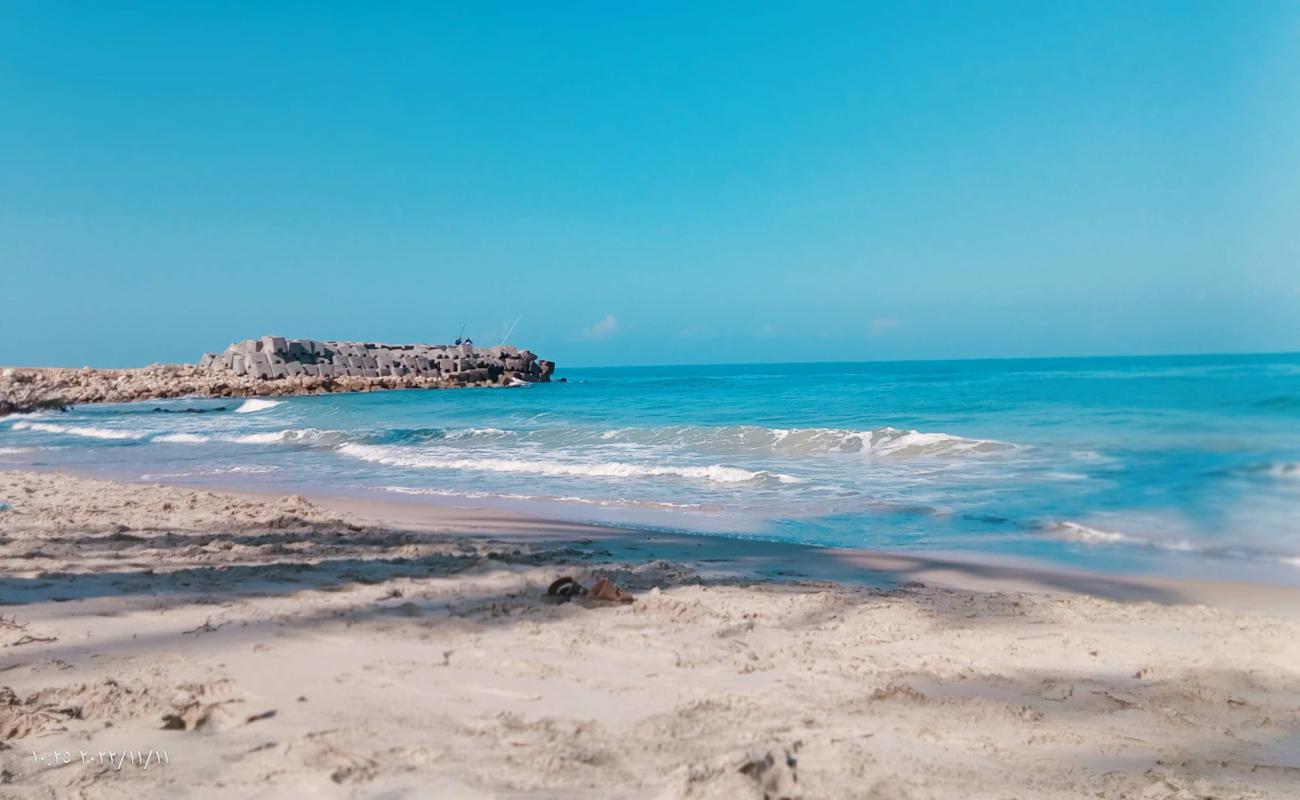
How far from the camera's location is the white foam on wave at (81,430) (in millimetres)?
21938

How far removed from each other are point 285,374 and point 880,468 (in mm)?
41941

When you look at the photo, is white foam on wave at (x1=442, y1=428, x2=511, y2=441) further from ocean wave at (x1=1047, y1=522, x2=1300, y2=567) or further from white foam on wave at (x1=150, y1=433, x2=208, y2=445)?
ocean wave at (x1=1047, y1=522, x2=1300, y2=567)

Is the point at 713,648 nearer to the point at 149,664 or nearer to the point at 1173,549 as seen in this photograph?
the point at 149,664

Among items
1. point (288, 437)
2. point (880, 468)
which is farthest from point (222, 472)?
point (880, 468)

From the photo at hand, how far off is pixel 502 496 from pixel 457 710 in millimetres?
7967

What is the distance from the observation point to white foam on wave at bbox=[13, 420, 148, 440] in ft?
72.0

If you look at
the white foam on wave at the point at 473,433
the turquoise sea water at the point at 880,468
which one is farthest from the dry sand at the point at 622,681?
the white foam on wave at the point at 473,433

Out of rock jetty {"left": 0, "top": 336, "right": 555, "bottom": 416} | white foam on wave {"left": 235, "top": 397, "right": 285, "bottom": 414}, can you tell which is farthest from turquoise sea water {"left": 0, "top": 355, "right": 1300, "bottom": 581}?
rock jetty {"left": 0, "top": 336, "right": 555, "bottom": 416}

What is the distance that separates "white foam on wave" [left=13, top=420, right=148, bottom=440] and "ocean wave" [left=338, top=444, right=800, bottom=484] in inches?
359

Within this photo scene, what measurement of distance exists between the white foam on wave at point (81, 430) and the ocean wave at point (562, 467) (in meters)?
9.11

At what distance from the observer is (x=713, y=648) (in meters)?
4.05

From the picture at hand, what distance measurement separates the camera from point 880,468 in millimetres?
12766

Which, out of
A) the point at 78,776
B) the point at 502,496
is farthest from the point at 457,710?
the point at 502,496

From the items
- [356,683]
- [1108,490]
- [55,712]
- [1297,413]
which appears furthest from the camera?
[1297,413]
